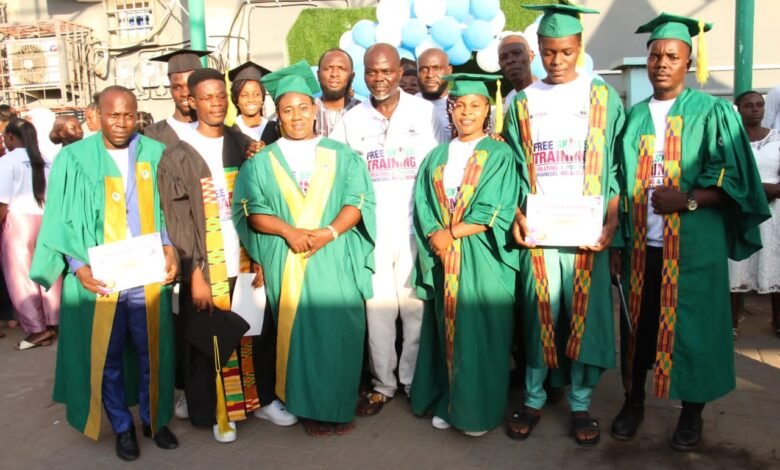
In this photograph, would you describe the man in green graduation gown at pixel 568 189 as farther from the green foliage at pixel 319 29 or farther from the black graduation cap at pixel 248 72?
the green foliage at pixel 319 29

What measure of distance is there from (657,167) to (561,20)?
2.89ft

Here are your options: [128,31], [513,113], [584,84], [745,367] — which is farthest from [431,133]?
[128,31]

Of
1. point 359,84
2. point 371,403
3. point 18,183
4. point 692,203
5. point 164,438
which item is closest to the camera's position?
point 692,203

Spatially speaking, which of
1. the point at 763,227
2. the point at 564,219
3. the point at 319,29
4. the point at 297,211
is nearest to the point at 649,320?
the point at 564,219

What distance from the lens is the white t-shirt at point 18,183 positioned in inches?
226

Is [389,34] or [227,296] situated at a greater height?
[389,34]

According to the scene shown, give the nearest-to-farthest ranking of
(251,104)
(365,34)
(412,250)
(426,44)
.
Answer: (412,250) < (251,104) < (426,44) < (365,34)

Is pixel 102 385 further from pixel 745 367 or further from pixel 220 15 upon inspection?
pixel 220 15

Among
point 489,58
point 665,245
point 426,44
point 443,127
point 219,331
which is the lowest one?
point 219,331

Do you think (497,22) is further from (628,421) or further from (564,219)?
(628,421)

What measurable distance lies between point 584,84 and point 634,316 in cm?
125

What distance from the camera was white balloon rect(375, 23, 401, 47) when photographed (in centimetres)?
909

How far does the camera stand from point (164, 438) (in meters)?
3.70

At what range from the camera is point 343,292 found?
3.70m
